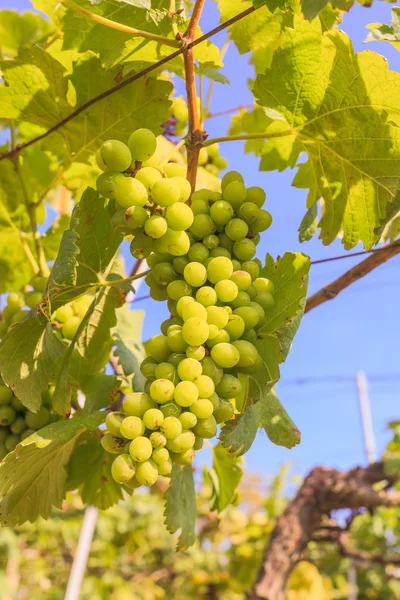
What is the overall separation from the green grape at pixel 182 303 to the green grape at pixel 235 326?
55 mm

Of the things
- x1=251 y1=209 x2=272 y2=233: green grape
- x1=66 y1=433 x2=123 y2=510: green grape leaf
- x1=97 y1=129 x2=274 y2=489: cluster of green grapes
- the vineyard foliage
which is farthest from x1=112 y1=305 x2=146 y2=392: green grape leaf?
x1=251 y1=209 x2=272 y2=233: green grape

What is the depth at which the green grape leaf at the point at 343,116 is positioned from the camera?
0.78 metres

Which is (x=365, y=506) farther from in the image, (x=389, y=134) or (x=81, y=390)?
(x=389, y=134)

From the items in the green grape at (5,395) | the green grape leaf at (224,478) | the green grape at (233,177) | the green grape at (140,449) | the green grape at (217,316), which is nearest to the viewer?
the green grape at (140,449)

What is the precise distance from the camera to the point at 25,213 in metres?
1.23

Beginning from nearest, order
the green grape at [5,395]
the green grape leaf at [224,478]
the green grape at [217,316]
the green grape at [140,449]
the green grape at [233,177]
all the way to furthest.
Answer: the green grape at [140,449]
the green grape at [217,316]
the green grape at [233,177]
the green grape at [5,395]
the green grape leaf at [224,478]

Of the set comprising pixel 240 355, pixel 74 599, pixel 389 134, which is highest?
pixel 389 134

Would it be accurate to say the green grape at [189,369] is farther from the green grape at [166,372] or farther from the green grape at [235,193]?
the green grape at [235,193]

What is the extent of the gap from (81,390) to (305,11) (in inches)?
29.1

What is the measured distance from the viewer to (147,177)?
0.66 metres

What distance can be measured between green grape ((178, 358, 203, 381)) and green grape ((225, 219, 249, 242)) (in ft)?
0.65

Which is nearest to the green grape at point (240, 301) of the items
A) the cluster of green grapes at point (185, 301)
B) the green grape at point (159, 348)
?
the cluster of green grapes at point (185, 301)

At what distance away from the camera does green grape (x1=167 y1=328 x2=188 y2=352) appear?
2.11 feet

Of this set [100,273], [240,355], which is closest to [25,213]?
[100,273]
